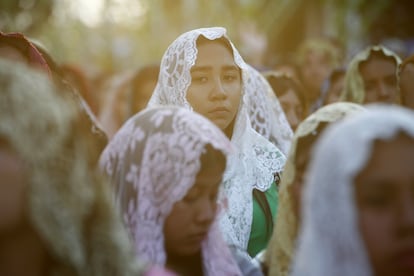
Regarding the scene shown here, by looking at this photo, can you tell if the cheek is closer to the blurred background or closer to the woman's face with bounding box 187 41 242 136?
the woman's face with bounding box 187 41 242 136

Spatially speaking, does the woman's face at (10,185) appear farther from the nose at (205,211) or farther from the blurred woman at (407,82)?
the blurred woman at (407,82)

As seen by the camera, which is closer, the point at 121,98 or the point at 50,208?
the point at 50,208

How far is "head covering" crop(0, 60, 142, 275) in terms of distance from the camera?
257 centimetres

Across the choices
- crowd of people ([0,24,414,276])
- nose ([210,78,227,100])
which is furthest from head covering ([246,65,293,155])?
crowd of people ([0,24,414,276])

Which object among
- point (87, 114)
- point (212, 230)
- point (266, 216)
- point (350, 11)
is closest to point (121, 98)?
point (87, 114)

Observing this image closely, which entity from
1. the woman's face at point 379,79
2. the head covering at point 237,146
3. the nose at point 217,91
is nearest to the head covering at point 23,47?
the head covering at point 237,146

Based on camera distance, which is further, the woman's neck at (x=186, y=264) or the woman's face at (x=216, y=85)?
the woman's face at (x=216, y=85)

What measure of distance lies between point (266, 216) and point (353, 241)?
2.39 metres

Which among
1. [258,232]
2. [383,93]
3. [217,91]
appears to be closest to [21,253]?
[258,232]

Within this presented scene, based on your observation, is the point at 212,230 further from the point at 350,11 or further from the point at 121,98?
the point at 350,11

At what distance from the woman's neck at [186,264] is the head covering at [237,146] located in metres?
1.49

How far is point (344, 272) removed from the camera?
112 inches

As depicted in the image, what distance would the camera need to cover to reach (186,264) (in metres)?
3.54

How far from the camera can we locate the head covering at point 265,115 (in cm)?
631
